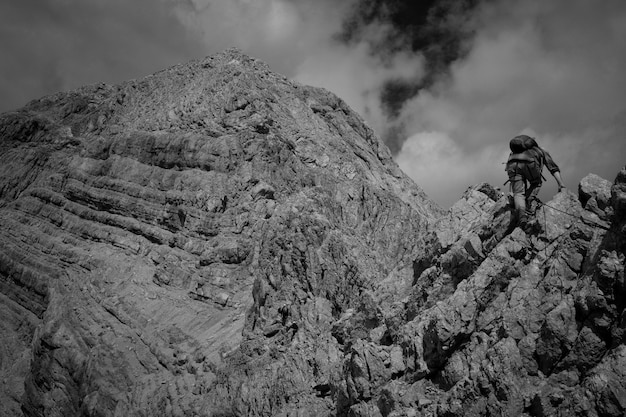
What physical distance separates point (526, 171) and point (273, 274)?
1534cm

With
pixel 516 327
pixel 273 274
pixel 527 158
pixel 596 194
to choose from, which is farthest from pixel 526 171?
pixel 273 274

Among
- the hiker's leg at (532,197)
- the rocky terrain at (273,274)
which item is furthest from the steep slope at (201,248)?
the hiker's leg at (532,197)

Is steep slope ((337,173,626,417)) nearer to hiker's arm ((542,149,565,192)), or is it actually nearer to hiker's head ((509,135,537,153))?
hiker's arm ((542,149,565,192))

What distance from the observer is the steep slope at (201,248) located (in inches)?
890

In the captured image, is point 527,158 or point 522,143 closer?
point 527,158

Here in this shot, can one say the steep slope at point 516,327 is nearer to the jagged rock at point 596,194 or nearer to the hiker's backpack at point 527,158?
the jagged rock at point 596,194

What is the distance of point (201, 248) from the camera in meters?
34.6

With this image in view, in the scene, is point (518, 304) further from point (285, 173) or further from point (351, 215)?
point (285, 173)

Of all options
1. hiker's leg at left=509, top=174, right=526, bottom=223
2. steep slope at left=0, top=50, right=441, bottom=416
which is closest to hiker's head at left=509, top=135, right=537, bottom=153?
hiker's leg at left=509, top=174, right=526, bottom=223

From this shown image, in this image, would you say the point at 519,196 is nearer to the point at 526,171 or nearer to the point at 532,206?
the point at 532,206

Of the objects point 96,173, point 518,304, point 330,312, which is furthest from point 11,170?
point 518,304

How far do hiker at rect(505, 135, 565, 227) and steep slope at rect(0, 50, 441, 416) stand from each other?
6.32 m

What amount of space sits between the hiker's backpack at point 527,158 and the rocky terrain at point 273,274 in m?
0.95

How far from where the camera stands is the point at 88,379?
29172 mm
